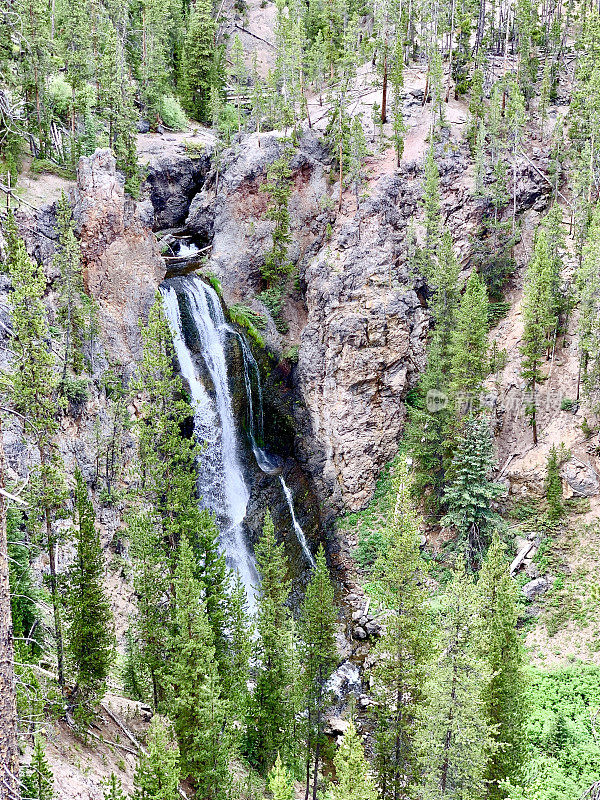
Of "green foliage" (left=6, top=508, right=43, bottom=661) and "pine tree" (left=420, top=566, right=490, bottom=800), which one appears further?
"green foliage" (left=6, top=508, right=43, bottom=661)

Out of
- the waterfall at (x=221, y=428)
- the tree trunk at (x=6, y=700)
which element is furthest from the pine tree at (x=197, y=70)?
the tree trunk at (x=6, y=700)

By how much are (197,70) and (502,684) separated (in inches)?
2463

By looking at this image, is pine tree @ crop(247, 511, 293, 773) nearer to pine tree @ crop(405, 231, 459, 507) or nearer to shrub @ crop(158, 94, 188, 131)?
pine tree @ crop(405, 231, 459, 507)

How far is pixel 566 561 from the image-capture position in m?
40.0

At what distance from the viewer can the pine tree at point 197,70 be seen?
68875 mm

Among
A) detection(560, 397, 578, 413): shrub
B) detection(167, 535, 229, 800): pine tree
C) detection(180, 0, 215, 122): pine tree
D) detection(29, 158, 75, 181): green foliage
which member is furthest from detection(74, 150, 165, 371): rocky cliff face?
detection(560, 397, 578, 413): shrub

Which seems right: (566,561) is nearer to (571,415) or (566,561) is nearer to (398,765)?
(571,415)

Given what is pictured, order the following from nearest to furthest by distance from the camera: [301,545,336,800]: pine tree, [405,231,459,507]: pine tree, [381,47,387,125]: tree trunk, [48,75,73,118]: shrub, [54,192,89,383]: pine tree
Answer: [301,545,336,800]: pine tree
[54,192,89,383]: pine tree
[405,231,459,507]: pine tree
[48,75,73,118]: shrub
[381,47,387,125]: tree trunk

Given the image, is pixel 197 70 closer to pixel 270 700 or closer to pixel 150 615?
pixel 150 615

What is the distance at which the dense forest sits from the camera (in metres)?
24.4

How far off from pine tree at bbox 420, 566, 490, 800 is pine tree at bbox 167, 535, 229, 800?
269 inches

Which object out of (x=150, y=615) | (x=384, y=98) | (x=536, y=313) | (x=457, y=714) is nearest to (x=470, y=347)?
(x=536, y=313)

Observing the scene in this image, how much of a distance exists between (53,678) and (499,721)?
16001mm

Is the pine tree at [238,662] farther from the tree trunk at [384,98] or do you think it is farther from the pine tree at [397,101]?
the tree trunk at [384,98]
